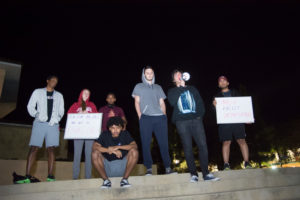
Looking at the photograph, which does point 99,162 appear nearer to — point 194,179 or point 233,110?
point 194,179

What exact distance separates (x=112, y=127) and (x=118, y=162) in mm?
635

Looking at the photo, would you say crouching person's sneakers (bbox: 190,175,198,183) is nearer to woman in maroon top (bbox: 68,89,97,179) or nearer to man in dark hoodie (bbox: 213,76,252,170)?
man in dark hoodie (bbox: 213,76,252,170)

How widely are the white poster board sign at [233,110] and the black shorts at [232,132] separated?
13cm

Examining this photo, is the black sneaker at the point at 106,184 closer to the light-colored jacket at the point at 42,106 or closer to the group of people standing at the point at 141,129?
the group of people standing at the point at 141,129

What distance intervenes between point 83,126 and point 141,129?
4.50ft

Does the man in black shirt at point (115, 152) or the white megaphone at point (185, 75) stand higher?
the white megaphone at point (185, 75)

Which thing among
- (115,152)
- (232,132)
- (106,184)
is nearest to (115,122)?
(115,152)

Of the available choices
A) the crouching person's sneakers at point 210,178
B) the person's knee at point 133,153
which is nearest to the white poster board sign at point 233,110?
the crouching person's sneakers at point 210,178

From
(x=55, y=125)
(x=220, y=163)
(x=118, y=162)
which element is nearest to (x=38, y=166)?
(x=55, y=125)

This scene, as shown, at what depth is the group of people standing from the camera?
4.28m

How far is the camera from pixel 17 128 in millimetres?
12969

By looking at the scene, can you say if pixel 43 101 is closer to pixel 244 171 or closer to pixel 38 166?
pixel 244 171

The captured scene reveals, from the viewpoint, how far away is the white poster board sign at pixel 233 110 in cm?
545

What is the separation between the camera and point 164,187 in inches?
156
